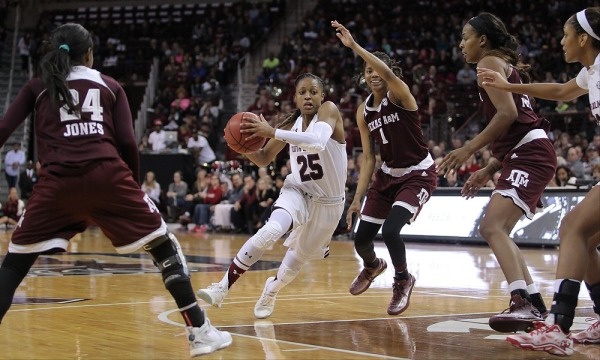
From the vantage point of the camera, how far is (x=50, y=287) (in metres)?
8.99

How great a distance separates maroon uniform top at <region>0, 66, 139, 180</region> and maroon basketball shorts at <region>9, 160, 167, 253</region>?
73mm

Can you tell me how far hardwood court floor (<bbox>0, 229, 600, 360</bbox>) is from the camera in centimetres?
544

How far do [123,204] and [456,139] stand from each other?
13.9m

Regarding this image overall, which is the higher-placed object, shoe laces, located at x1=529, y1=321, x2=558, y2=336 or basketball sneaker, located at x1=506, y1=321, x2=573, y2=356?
shoe laces, located at x1=529, y1=321, x2=558, y2=336

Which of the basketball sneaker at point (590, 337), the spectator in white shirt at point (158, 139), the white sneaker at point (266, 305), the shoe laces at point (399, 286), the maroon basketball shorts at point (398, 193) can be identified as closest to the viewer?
the basketball sneaker at point (590, 337)

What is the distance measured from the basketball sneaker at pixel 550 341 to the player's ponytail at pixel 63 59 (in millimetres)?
2708

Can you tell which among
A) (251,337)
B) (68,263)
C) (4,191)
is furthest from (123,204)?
(4,191)

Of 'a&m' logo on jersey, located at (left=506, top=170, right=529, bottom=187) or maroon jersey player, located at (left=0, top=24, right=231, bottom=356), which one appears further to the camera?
'a&m' logo on jersey, located at (left=506, top=170, right=529, bottom=187)

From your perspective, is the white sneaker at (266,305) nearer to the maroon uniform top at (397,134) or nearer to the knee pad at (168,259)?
the maroon uniform top at (397,134)

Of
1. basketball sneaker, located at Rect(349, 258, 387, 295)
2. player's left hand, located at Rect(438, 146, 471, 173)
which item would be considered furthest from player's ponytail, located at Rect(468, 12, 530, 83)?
basketball sneaker, located at Rect(349, 258, 387, 295)

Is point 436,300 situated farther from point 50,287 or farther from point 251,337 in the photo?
point 50,287

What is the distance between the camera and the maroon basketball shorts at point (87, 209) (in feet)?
16.5

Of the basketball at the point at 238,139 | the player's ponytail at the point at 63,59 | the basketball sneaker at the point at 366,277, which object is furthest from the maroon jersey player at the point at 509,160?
the player's ponytail at the point at 63,59

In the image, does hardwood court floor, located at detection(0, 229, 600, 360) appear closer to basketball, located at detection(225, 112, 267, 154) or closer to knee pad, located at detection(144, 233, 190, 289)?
knee pad, located at detection(144, 233, 190, 289)
